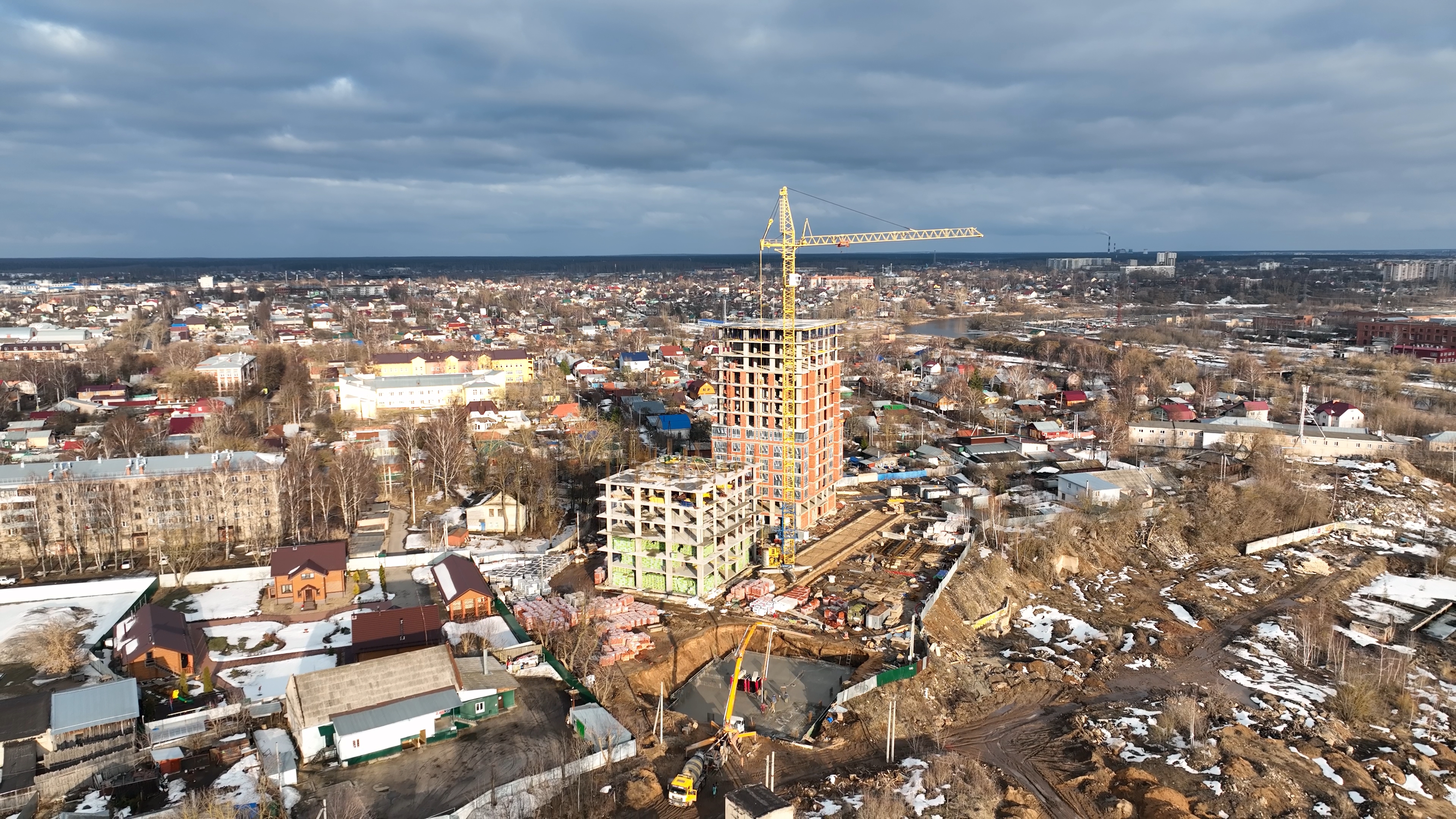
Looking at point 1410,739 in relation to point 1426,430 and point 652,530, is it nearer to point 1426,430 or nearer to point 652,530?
point 652,530

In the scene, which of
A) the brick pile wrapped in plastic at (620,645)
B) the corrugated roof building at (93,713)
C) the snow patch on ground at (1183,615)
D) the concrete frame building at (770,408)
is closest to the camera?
the corrugated roof building at (93,713)

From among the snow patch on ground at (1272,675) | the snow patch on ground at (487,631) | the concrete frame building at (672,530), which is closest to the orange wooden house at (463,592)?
the snow patch on ground at (487,631)

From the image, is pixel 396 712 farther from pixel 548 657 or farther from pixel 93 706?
pixel 93 706

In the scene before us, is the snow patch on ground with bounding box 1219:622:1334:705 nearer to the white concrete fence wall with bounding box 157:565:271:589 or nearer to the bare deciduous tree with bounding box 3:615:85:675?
the white concrete fence wall with bounding box 157:565:271:589

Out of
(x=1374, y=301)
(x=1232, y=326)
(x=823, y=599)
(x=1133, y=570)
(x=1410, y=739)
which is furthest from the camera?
(x=1374, y=301)

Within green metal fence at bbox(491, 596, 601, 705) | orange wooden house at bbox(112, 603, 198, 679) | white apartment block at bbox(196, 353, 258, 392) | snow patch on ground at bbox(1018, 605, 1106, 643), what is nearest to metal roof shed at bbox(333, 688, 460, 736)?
green metal fence at bbox(491, 596, 601, 705)

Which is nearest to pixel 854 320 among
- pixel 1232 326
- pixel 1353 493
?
pixel 1232 326

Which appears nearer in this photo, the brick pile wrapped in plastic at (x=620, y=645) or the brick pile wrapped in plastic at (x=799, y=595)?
the brick pile wrapped in plastic at (x=620, y=645)

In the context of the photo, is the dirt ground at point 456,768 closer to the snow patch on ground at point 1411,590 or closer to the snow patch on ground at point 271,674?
the snow patch on ground at point 271,674
